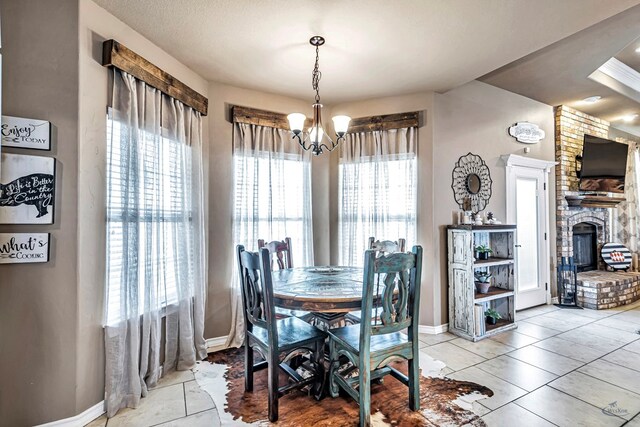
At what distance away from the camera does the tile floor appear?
204 centimetres

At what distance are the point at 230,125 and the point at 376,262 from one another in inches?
93.4

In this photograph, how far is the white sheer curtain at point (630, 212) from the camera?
5.46m

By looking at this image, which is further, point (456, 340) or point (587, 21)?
point (456, 340)

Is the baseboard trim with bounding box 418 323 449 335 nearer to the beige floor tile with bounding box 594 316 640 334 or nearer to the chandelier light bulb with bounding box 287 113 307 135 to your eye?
the beige floor tile with bounding box 594 316 640 334

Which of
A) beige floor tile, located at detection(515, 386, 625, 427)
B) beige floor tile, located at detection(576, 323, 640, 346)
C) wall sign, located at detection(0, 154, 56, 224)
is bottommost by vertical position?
beige floor tile, located at detection(576, 323, 640, 346)

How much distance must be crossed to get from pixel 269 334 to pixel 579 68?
Answer: 4.43m

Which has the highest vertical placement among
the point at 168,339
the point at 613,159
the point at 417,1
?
the point at 417,1

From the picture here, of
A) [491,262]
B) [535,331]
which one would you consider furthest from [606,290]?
[491,262]

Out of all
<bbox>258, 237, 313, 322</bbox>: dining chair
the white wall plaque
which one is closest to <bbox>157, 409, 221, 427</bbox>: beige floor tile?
<bbox>258, 237, 313, 322</bbox>: dining chair

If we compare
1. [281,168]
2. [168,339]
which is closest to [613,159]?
[281,168]

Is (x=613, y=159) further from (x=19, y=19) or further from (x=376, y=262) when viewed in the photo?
(x=19, y=19)

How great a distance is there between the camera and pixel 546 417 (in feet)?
6.62

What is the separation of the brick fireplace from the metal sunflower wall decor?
1.77m

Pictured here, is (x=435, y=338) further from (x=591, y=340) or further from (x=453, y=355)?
(x=591, y=340)
